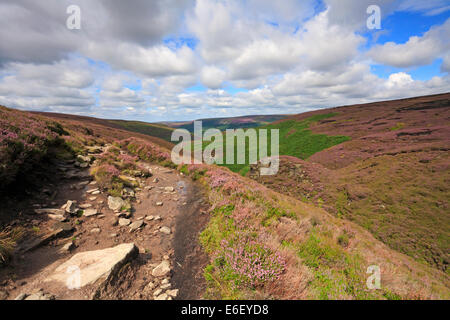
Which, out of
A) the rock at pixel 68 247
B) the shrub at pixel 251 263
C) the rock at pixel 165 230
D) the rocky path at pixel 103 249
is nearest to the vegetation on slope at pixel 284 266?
the shrub at pixel 251 263

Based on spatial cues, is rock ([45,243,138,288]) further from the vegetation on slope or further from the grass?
the vegetation on slope

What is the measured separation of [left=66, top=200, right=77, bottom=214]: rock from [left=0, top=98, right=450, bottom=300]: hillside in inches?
3.0

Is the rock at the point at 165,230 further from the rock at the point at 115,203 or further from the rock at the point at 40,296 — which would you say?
the rock at the point at 40,296

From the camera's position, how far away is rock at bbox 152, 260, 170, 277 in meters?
4.92

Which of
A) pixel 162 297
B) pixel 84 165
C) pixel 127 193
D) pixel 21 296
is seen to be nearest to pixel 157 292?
pixel 162 297

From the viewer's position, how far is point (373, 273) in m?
5.00

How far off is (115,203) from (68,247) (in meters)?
2.95

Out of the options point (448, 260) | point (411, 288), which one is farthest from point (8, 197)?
point (448, 260)

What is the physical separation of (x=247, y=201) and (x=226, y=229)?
2.13 meters

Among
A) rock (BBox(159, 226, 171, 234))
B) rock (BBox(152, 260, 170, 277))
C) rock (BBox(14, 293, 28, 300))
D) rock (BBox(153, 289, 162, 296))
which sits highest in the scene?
rock (BBox(14, 293, 28, 300))

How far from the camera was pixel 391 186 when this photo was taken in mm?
15422

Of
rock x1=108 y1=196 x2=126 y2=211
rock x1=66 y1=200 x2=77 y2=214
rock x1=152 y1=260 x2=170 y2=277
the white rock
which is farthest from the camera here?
rock x1=108 y1=196 x2=126 y2=211

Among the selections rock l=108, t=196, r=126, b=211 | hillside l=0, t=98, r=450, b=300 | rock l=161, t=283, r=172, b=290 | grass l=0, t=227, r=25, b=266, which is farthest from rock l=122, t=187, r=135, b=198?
rock l=161, t=283, r=172, b=290
